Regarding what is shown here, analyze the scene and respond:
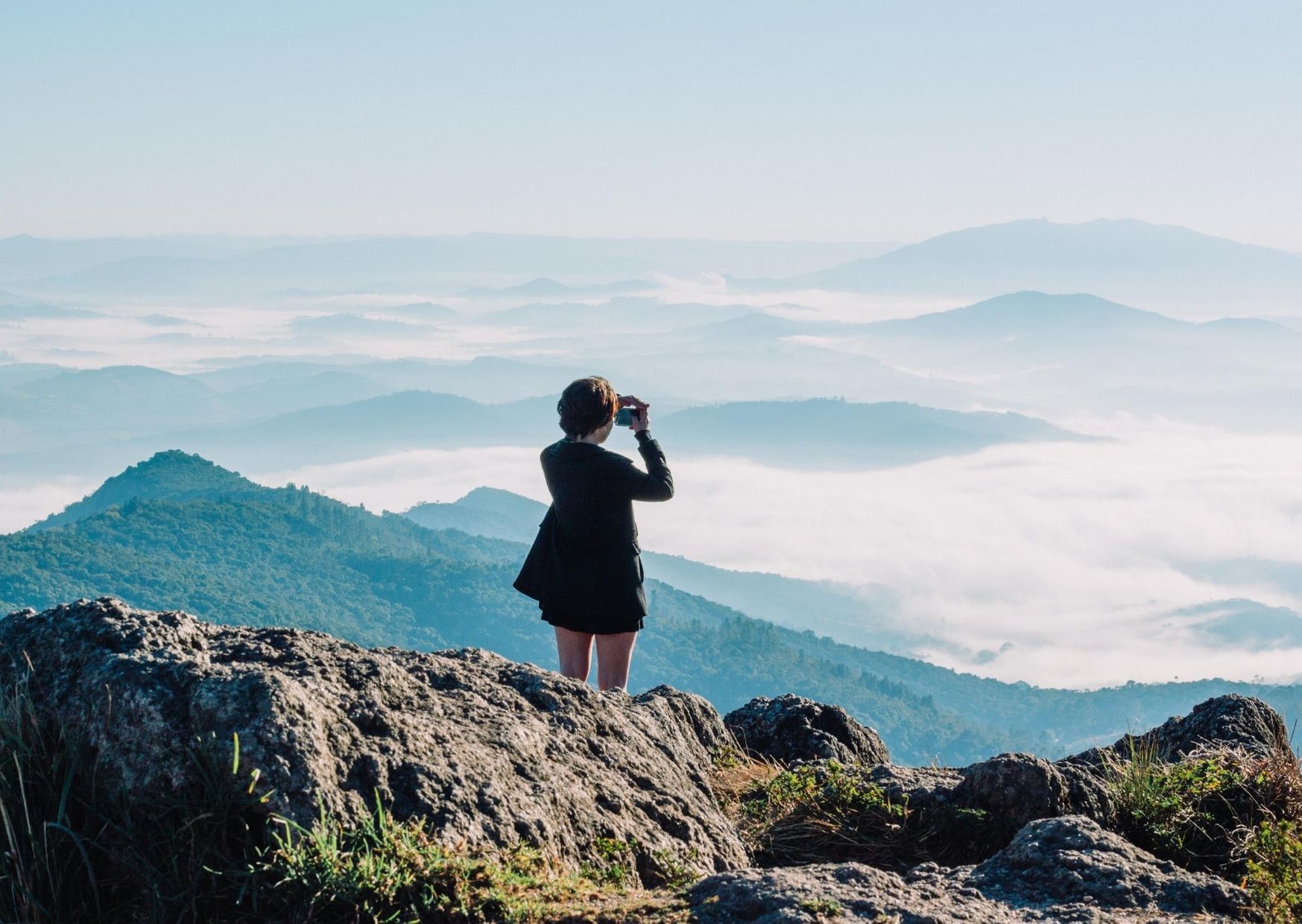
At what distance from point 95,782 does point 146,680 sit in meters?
0.37

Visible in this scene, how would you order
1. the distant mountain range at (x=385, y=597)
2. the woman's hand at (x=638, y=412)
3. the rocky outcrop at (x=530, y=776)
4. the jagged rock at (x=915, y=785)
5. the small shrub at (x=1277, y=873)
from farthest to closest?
1. the distant mountain range at (x=385, y=597)
2. the woman's hand at (x=638, y=412)
3. the jagged rock at (x=915, y=785)
4. the small shrub at (x=1277, y=873)
5. the rocky outcrop at (x=530, y=776)

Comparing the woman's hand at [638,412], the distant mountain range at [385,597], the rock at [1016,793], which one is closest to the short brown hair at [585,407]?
the woman's hand at [638,412]

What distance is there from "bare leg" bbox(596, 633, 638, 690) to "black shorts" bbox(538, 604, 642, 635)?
66mm

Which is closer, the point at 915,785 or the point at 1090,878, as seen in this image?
the point at 1090,878

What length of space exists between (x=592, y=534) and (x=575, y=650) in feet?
2.42

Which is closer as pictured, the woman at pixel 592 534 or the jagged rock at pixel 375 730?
the jagged rock at pixel 375 730

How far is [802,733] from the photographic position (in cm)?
762

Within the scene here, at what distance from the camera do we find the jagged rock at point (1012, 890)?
3.73 metres

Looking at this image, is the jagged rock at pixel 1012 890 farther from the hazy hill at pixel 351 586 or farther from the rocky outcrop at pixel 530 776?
the hazy hill at pixel 351 586

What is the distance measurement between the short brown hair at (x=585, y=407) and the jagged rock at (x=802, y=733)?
1961 mm

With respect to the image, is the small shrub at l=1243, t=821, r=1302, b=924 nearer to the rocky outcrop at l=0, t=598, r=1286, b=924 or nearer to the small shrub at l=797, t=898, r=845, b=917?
the rocky outcrop at l=0, t=598, r=1286, b=924

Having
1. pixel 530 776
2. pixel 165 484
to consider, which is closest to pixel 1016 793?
pixel 530 776

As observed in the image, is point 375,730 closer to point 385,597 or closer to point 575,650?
point 575,650

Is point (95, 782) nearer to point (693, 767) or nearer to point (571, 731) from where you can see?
point (571, 731)
